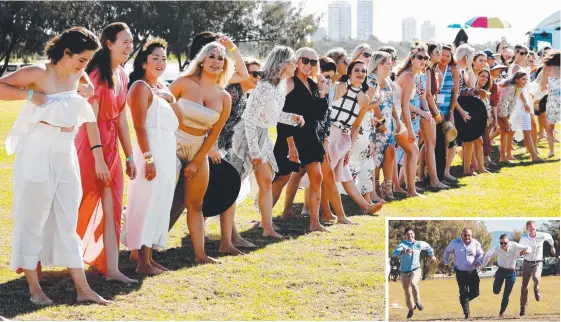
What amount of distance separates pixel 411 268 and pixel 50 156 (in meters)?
2.54

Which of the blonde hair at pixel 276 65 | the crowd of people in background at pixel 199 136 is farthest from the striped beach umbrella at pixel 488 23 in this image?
the blonde hair at pixel 276 65

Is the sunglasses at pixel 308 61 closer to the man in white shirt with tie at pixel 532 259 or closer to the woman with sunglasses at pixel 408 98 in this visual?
the woman with sunglasses at pixel 408 98

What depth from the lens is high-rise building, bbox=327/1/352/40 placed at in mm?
25188

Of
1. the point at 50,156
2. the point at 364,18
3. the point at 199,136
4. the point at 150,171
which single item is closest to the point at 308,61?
the point at 199,136

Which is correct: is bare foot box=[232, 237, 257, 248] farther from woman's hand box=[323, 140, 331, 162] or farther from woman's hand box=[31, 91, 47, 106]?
woman's hand box=[31, 91, 47, 106]

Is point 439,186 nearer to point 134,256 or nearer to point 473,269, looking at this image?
point 134,256

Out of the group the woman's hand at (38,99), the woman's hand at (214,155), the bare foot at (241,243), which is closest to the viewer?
the woman's hand at (38,99)

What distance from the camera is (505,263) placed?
4.94 m

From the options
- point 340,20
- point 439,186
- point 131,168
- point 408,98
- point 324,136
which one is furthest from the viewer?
point 340,20

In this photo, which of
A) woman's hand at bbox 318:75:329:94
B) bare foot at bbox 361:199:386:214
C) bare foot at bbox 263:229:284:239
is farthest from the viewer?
bare foot at bbox 361:199:386:214

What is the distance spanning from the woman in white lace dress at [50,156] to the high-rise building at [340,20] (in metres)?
19.0

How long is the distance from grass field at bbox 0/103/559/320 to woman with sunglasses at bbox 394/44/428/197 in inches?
48.1

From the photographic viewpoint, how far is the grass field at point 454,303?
4777mm

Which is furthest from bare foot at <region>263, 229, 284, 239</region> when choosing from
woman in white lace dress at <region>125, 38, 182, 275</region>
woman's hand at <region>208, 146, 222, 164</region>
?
woman in white lace dress at <region>125, 38, 182, 275</region>
